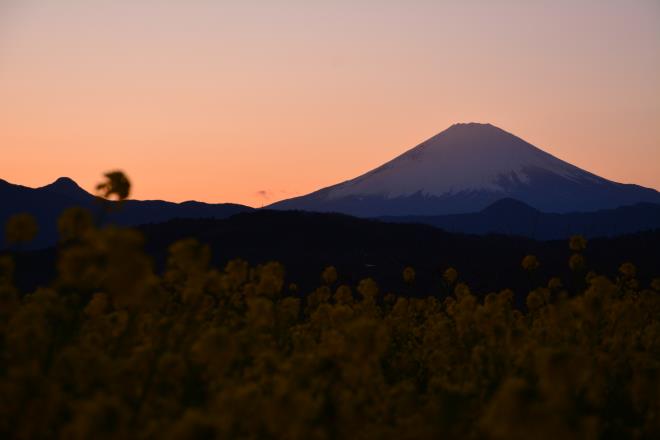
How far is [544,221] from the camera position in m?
180

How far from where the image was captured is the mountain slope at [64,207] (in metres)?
93.4

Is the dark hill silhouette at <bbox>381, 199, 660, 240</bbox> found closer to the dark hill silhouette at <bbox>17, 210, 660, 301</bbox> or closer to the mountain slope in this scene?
the mountain slope

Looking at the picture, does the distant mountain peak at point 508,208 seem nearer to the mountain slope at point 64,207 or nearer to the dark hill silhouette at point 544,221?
the dark hill silhouette at point 544,221

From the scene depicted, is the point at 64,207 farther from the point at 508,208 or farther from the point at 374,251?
the point at 508,208

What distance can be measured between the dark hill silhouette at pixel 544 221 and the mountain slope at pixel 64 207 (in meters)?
59.9

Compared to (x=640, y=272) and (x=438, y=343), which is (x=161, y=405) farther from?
(x=640, y=272)

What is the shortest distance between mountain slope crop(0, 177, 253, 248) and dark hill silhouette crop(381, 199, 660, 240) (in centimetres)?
5994

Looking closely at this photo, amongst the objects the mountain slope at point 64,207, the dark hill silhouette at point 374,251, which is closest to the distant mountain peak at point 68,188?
the mountain slope at point 64,207

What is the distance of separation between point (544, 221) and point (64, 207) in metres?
112

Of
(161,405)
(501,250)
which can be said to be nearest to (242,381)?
(161,405)

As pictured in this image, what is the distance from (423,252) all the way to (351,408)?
36441 millimetres

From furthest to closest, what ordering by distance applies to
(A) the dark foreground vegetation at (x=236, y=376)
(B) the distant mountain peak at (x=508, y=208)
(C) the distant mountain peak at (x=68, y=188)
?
(B) the distant mountain peak at (x=508, y=208), (C) the distant mountain peak at (x=68, y=188), (A) the dark foreground vegetation at (x=236, y=376)

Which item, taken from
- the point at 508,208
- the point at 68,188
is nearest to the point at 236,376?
the point at 68,188

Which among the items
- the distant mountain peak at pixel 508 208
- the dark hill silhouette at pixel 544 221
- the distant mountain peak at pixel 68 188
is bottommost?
the dark hill silhouette at pixel 544 221
